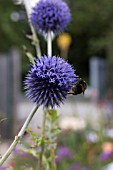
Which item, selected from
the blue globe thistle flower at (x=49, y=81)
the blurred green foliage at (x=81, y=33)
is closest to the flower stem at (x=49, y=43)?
the blue globe thistle flower at (x=49, y=81)

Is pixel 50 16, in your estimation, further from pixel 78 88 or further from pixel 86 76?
pixel 86 76

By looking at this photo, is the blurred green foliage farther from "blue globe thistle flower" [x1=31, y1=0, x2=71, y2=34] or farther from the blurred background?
"blue globe thistle flower" [x1=31, y1=0, x2=71, y2=34]

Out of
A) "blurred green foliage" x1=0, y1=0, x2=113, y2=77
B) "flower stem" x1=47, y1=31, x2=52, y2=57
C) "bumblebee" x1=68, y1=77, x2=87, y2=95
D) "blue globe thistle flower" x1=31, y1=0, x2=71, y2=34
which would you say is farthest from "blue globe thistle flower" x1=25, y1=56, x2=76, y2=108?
"blurred green foliage" x1=0, y1=0, x2=113, y2=77

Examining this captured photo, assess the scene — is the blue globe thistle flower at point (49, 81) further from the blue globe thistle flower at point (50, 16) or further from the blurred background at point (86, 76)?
the blue globe thistle flower at point (50, 16)

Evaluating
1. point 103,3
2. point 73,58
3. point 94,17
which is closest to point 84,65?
point 73,58

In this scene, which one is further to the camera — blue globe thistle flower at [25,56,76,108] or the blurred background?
the blurred background

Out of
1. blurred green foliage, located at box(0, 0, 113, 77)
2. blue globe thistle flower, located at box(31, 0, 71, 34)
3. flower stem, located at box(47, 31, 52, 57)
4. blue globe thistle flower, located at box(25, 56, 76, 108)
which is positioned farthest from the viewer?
blurred green foliage, located at box(0, 0, 113, 77)

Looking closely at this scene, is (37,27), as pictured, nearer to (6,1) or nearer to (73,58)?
(6,1)

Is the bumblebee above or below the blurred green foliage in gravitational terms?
below

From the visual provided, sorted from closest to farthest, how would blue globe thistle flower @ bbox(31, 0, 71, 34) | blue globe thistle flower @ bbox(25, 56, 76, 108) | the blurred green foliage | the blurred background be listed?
blue globe thistle flower @ bbox(25, 56, 76, 108), blue globe thistle flower @ bbox(31, 0, 71, 34), the blurred background, the blurred green foliage
